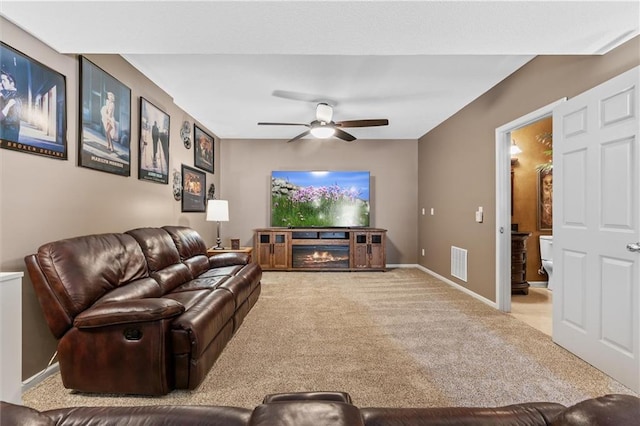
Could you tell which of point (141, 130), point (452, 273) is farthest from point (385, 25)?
point (452, 273)

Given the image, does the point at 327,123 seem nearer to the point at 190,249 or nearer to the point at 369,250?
the point at 190,249

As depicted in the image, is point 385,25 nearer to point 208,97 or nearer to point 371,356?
point 371,356

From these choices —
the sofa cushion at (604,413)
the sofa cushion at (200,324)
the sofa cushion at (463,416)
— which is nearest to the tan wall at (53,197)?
the sofa cushion at (200,324)

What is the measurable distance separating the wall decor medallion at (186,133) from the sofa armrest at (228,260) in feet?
6.09

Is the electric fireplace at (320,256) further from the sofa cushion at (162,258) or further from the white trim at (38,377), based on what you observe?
the white trim at (38,377)

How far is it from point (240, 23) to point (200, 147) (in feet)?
11.4

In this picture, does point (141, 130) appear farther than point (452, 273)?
No

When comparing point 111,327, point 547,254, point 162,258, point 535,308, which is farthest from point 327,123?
point 547,254

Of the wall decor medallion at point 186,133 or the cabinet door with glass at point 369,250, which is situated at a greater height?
the wall decor medallion at point 186,133

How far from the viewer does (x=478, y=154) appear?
403 cm

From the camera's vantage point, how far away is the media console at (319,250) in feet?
19.1

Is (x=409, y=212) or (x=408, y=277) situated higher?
(x=409, y=212)

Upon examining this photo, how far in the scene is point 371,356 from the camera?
2432 millimetres

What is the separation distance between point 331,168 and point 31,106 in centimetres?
485
